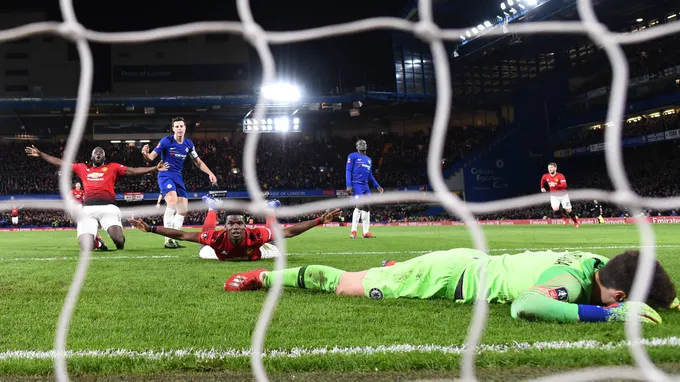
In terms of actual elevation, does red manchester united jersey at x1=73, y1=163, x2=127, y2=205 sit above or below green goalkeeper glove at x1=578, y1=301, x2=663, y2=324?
above

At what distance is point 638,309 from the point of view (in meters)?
2.56

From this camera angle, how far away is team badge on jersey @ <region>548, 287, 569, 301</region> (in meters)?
2.73

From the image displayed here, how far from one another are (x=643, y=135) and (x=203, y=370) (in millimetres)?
28205

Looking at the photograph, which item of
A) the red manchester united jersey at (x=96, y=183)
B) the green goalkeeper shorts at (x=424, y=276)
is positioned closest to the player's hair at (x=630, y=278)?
the green goalkeeper shorts at (x=424, y=276)

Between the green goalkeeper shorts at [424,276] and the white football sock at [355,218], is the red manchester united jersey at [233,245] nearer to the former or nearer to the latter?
the green goalkeeper shorts at [424,276]

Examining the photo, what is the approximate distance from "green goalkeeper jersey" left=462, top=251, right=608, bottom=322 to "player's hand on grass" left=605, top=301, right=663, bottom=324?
16 centimetres

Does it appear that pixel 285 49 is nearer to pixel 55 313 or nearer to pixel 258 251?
pixel 258 251

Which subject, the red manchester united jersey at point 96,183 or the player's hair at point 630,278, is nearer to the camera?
the player's hair at point 630,278

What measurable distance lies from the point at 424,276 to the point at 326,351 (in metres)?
Answer: 1.32

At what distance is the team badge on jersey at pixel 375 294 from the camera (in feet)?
11.9

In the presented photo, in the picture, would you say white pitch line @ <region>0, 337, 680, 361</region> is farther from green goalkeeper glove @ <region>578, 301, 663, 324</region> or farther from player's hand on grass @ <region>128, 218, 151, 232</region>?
player's hand on grass @ <region>128, 218, 151, 232</region>

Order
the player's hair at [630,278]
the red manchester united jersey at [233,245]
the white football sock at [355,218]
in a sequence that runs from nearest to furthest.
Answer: the player's hair at [630,278] → the red manchester united jersey at [233,245] → the white football sock at [355,218]

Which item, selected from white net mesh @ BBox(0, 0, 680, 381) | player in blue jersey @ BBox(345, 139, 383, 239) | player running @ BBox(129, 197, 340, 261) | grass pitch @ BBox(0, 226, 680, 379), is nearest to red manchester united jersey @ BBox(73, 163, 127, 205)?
player running @ BBox(129, 197, 340, 261)

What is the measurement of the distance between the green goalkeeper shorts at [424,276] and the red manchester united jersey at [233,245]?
2.49 meters
